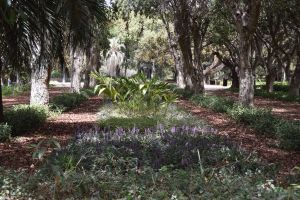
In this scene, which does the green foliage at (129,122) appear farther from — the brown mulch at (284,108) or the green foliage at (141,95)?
the brown mulch at (284,108)

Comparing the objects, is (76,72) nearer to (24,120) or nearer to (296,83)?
(296,83)

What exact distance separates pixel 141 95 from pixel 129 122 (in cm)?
210

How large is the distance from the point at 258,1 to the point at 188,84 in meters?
14.4

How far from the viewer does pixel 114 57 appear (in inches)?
2092

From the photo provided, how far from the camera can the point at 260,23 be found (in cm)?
2797

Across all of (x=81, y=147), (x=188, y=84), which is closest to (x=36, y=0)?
(x=81, y=147)


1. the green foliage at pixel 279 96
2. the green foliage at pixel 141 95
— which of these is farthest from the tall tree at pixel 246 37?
the green foliage at pixel 279 96

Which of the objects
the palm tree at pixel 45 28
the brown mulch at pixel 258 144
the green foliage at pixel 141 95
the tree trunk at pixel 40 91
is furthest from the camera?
the tree trunk at pixel 40 91

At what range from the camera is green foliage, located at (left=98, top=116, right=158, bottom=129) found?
426 inches

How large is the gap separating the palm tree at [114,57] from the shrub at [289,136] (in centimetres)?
4400

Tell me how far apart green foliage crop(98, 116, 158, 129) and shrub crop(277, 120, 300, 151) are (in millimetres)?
2916

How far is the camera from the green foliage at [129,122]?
1082 cm

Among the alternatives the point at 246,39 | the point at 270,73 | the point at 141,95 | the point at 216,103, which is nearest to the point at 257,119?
the point at 141,95

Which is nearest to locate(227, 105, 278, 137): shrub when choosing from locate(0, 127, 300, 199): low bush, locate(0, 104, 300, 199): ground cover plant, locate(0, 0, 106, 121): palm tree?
locate(0, 104, 300, 199): ground cover plant
